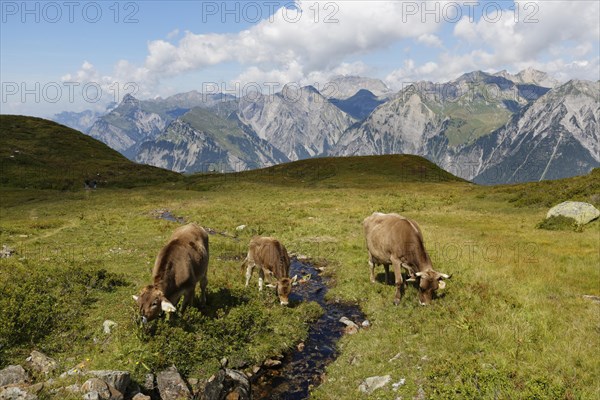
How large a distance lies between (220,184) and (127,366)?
66.3 m

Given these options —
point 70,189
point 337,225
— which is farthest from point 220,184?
point 337,225

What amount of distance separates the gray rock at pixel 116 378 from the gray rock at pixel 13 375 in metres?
1.67

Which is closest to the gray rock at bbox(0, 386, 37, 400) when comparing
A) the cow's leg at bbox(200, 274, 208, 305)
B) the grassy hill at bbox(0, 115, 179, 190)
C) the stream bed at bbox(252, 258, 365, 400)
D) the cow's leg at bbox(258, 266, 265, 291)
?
the stream bed at bbox(252, 258, 365, 400)

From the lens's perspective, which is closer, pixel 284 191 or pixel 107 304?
pixel 107 304

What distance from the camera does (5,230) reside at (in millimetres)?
30172

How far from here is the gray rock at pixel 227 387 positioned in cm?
1021

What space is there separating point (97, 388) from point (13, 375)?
8.62 ft

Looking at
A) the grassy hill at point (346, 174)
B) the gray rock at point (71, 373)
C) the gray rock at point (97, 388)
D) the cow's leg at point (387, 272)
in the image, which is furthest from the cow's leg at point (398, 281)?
the grassy hill at point (346, 174)

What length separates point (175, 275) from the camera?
12.7m

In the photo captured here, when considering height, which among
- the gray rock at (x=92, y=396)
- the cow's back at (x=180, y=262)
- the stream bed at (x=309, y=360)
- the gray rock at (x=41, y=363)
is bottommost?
the stream bed at (x=309, y=360)

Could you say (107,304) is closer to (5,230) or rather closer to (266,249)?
(266,249)

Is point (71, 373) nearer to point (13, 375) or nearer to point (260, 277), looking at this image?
point (13, 375)

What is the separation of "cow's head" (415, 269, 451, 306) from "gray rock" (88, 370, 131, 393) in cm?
1035

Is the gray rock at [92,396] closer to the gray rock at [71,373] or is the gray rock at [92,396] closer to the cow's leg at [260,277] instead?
the gray rock at [71,373]
